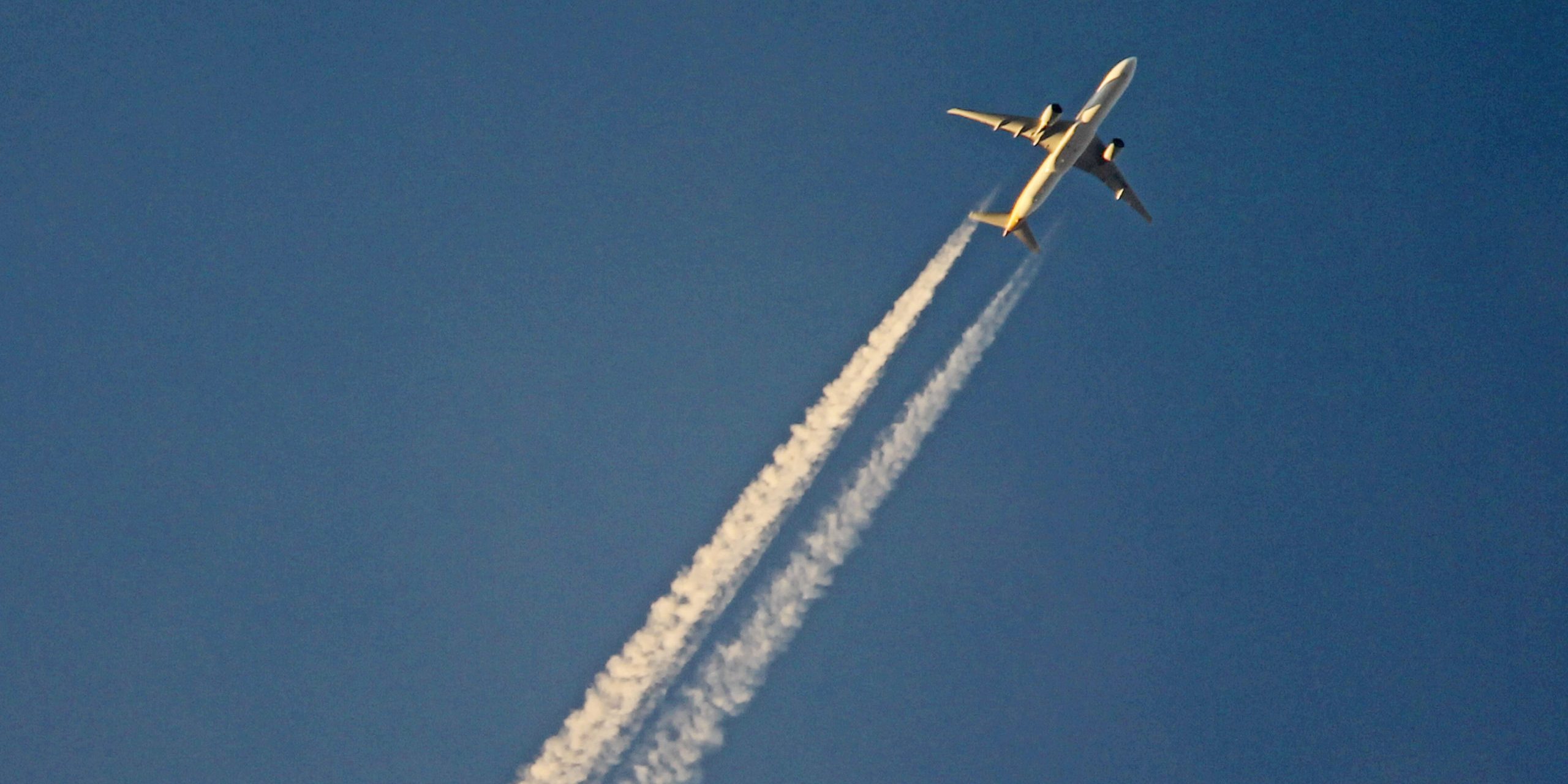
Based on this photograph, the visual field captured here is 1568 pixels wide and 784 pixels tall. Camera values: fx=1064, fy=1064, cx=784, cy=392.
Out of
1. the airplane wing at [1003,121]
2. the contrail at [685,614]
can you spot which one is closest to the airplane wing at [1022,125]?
the airplane wing at [1003,121]

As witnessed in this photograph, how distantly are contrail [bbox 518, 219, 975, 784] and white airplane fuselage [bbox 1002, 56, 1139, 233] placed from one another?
28.3ft

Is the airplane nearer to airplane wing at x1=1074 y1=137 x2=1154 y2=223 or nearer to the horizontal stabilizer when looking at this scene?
the horizontal stabilizer

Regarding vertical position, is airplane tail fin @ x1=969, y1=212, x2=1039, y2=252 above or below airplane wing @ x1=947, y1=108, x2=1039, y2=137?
below

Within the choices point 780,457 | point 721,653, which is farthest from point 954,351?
point 721,653

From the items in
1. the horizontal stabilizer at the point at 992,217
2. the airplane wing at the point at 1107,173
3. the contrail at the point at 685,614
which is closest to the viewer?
the contrail at the point at 685,614

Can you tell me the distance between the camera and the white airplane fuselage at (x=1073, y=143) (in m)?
38.1

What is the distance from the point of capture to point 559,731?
1489 inches

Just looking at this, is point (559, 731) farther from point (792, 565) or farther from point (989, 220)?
point (989, 220)

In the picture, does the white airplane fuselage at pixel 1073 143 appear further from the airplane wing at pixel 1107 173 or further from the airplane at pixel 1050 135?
the airplane wing at pixel 1107 173

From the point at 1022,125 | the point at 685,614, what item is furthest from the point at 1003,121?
the point at 685,614

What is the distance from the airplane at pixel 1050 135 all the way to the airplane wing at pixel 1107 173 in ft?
12.6

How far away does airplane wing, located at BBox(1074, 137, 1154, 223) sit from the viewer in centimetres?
4384

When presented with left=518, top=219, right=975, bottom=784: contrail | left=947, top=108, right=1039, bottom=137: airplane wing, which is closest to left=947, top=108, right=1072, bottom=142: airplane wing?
left=947, top=108, right=1039, bottom=137: airplane wing

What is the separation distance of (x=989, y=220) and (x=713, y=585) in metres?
16.9
